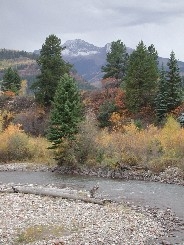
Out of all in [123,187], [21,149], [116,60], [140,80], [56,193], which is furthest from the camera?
[116,60]

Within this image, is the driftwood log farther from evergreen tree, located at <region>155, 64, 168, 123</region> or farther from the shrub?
evergreen tree, located at <region>155, 64, 168, 123</region>

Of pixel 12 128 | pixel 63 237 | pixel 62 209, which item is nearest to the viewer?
pixel 63 237

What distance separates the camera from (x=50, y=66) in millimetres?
77312

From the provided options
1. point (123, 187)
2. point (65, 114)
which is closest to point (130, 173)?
point (123, 187)

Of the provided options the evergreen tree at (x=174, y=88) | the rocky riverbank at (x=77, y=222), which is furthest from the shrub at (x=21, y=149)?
the rocky riverbank at (x=77, y=222)

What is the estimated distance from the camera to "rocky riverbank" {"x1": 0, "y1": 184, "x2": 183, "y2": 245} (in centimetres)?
2253

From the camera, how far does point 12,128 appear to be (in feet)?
204

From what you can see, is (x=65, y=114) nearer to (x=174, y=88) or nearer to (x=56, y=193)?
(x=56, y=193)

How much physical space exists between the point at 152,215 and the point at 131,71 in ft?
152

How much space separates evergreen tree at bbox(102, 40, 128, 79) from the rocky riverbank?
194 feet

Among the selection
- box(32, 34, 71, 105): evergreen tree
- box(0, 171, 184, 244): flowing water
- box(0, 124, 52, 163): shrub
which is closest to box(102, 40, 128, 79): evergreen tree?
box(32, 34, 71, 105): evergreen tree

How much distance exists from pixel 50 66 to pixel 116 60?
17304 millimetres

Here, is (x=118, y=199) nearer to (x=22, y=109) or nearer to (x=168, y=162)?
(x=168, y=162)

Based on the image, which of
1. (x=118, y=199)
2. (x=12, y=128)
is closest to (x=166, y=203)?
(x=118, y=199)
